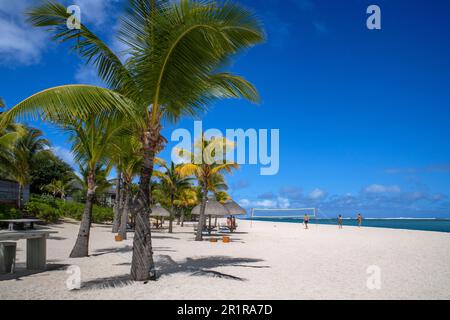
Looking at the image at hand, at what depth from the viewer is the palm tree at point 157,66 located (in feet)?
22.3

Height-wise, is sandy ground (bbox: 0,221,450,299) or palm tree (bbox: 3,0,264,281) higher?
palm tree (bbox: 3,0,264,281)

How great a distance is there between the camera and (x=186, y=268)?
1021cm

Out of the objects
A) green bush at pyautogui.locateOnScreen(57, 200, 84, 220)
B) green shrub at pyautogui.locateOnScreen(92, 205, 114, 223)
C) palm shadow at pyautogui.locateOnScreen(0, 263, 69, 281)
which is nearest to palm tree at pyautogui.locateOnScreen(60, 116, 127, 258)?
palm shadow at pyautogui.locateOnScreen(0, 263, 69, 281)

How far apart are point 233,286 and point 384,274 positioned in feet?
15.2

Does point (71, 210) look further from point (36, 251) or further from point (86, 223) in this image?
point (36, 251)

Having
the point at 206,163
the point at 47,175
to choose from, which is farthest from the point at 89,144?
the point at 47,175

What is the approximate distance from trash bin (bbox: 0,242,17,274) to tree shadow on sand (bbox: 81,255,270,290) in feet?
6.96

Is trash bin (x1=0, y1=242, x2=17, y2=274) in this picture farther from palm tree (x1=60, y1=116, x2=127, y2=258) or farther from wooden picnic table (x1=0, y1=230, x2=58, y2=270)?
palm tree (x1=60, y1=116, x2=127, y2=258)

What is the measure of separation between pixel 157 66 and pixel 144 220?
3390 mm

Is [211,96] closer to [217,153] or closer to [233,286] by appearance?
[233,286]

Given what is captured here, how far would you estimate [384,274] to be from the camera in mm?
9617

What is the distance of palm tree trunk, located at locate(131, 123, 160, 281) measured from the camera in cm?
782

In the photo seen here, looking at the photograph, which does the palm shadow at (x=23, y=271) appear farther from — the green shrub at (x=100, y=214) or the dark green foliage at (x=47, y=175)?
the dark green foliage at (x=47, y=175)
